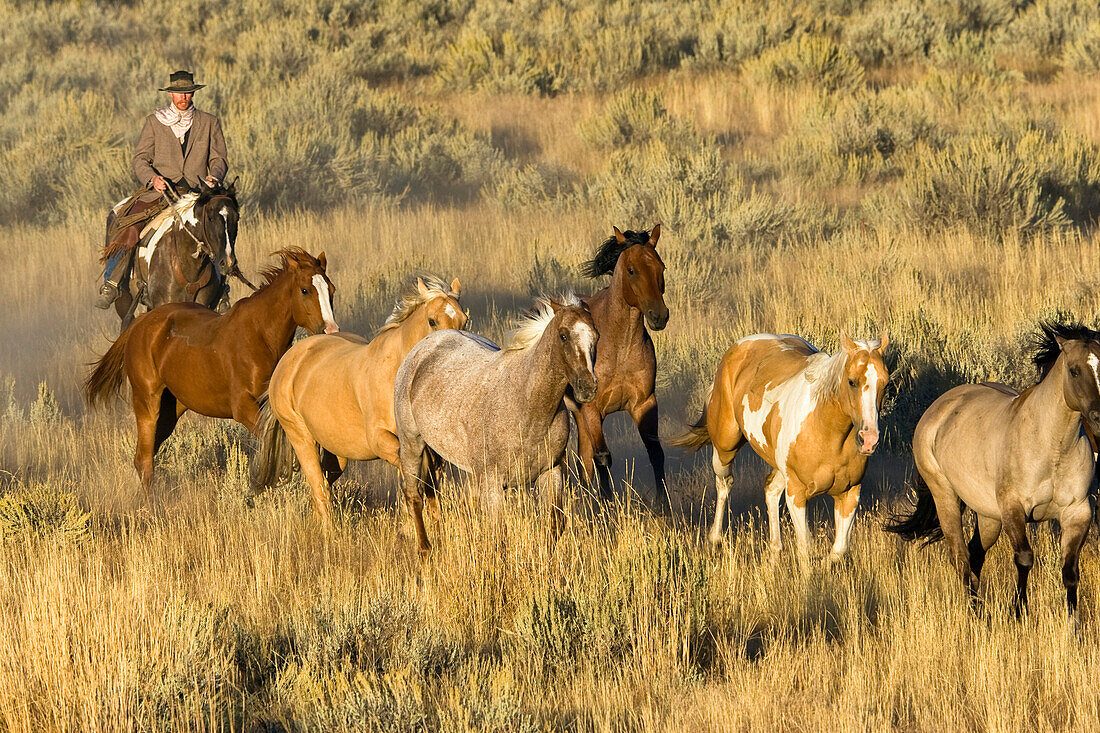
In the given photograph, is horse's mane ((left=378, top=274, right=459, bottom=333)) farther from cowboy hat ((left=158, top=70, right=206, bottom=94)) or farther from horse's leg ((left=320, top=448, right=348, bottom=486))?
cowboy hat ((left=158, top=70, right=206, bottom=94))

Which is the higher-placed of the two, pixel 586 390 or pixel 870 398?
pixel 586 390

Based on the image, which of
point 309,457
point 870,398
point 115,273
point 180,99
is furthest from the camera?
point 180,99

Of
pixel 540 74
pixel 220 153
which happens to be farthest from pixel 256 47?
pixel 220 153

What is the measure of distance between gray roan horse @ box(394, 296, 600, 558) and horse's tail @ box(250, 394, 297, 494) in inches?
55.8

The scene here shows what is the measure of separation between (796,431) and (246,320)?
368cm

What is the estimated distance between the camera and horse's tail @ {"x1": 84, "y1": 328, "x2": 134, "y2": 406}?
842cm

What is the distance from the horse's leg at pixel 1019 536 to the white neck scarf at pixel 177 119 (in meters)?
8.27

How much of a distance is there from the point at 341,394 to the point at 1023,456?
12.4 ft

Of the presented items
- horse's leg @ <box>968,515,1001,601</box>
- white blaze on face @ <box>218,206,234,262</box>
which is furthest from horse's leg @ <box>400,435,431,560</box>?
white blaze on face @ <box>218,206,234,262</box>

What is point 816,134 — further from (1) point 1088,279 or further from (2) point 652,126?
(1) point 1088,279

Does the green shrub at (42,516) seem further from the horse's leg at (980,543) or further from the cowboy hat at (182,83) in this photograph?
the cowboy hat at (182,83)

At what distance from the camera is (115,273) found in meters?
10.7

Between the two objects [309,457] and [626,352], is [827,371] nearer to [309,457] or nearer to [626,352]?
[626,352]

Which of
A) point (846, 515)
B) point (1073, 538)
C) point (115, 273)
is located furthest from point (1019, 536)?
point (115, 273)
